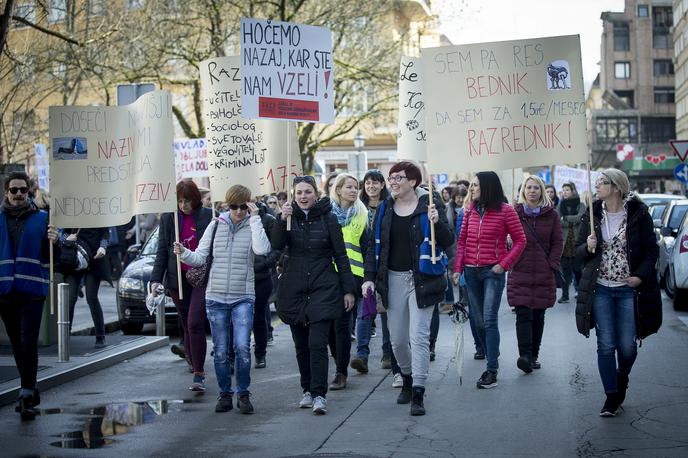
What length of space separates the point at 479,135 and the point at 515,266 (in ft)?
4.93

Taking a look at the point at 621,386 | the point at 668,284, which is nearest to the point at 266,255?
the point at 621,386

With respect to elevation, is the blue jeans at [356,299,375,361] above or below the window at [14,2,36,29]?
below

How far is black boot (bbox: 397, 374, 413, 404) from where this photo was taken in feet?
30.3

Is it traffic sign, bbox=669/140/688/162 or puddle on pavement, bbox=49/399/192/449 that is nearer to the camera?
puddle on pavement, bbox=49/399/192/449

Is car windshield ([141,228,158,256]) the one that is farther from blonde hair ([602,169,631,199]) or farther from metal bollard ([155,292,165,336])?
blonde hair ([602,169,631,199])

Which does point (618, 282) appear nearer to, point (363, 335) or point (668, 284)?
point (363, 335)

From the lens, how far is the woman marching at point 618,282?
27.6ft

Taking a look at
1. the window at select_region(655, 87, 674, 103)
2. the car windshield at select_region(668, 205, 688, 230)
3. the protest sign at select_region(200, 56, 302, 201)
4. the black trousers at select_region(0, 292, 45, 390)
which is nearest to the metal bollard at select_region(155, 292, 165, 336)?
the protest sign at select_region(200, 56, 302, 201)

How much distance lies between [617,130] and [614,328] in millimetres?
101692

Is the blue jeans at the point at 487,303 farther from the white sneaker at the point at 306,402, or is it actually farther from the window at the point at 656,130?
the window at the point at 656,130

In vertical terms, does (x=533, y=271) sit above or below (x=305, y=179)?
below

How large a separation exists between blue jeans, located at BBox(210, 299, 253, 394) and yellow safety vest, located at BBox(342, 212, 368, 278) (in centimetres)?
192

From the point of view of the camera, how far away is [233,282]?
30.2 feet

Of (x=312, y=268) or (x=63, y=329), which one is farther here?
(x=63, y=329)
